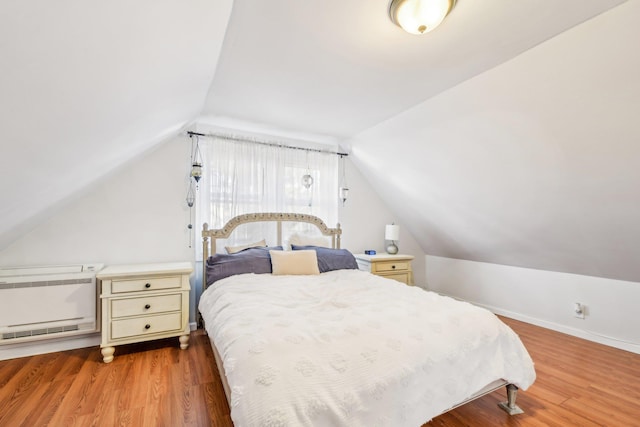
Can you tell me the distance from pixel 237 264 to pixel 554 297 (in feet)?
11.4

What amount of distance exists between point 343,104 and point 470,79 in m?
1.06

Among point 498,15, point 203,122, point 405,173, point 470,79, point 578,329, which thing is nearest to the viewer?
point 498,15

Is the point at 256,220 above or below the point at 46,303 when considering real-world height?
above

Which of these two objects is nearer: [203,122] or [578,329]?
[578,329]

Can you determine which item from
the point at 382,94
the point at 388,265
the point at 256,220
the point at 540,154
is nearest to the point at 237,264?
the point at 256,220

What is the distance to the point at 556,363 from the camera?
7.91 feet

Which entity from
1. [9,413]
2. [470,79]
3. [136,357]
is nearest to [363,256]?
[470,79]

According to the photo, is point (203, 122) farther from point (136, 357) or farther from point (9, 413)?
point (9, 413)

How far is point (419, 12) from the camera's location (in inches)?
55.2

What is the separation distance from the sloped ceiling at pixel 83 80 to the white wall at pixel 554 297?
13.0 ft

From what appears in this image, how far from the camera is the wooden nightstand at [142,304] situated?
234cm

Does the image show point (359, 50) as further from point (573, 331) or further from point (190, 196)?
point (573, 331)

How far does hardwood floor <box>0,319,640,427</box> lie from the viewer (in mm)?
1704

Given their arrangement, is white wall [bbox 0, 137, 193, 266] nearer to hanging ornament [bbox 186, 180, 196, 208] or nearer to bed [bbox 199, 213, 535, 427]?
hanging ornament [bbox 186, 180, 196, 208]
